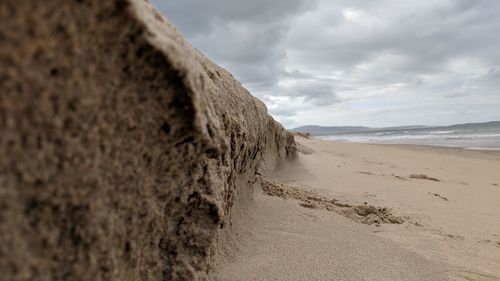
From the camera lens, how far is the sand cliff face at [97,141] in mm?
794

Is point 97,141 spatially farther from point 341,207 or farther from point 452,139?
point 452,139

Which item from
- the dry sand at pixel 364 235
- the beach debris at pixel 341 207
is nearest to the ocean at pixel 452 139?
the dry sand at pixel 364 235

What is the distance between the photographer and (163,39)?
105 centimetres

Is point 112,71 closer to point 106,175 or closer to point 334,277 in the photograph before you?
point 106,175

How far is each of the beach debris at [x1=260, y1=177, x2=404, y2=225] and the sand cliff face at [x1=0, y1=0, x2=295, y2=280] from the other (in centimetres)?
226

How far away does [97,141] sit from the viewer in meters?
0.96

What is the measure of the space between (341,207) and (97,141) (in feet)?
10.2

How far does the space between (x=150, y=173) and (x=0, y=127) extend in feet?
1.53

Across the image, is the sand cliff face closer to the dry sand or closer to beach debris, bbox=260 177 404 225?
the dry sand

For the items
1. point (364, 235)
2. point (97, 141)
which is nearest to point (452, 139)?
point (364, 235)

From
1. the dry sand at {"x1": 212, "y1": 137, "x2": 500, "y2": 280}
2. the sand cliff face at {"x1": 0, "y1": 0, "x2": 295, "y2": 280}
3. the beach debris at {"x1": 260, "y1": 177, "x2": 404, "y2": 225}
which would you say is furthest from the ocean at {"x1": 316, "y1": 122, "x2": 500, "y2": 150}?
the sand cliff face at {"x1": 0, "y1": 0, "x2": 295, "y2": 280}

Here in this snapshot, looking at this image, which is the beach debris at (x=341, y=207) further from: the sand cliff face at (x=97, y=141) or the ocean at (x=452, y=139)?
the ocean at (x=452, y=139)

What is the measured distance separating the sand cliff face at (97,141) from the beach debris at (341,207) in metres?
2.26

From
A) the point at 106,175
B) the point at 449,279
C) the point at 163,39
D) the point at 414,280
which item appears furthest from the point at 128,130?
the point at 449,279
